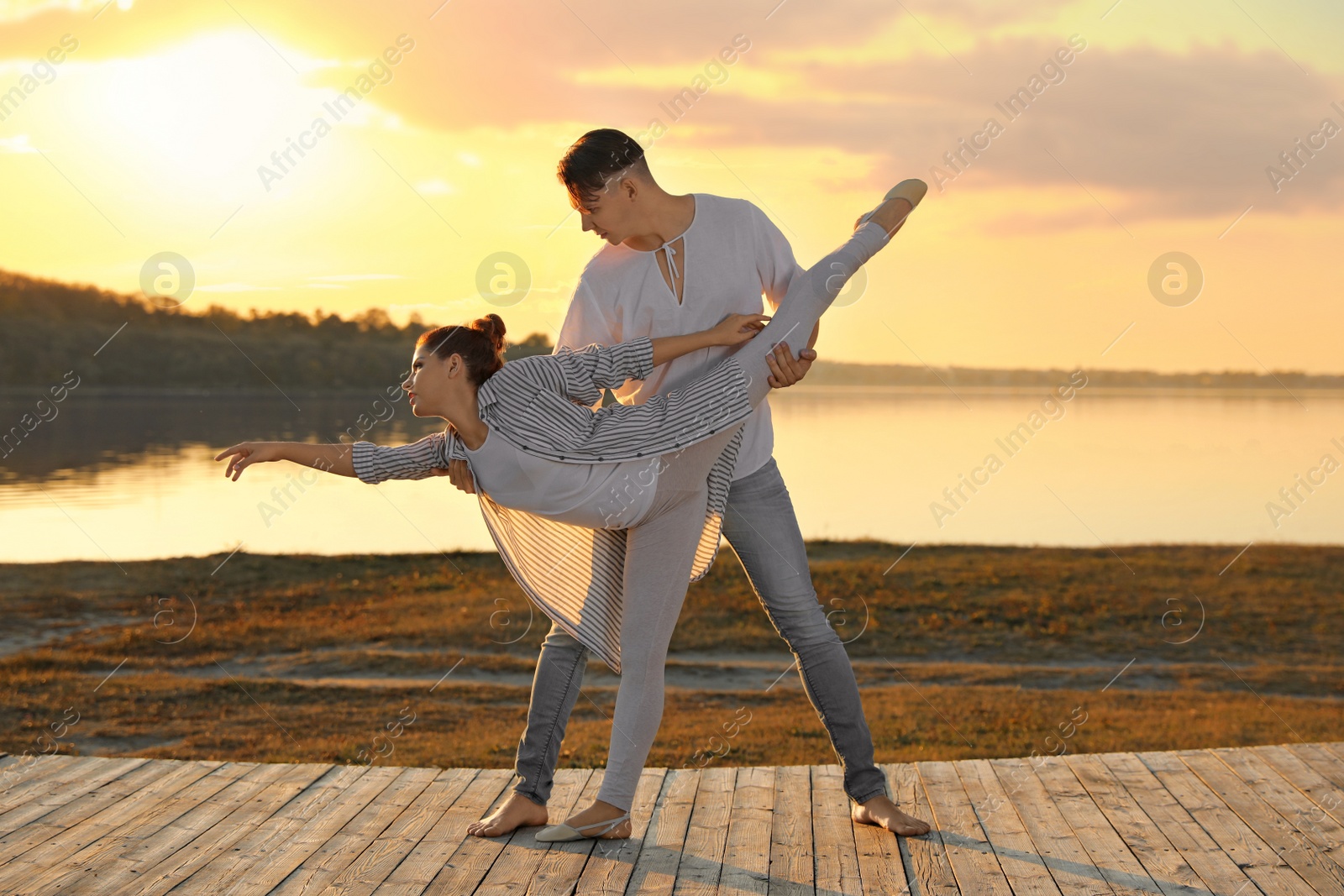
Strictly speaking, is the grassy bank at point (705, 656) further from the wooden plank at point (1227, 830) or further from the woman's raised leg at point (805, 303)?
the woman's raised leg at point (805, 303)

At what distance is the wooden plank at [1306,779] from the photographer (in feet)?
11.4

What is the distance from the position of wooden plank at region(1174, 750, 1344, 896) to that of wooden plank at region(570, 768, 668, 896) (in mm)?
1788

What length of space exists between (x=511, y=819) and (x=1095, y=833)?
1.73 m

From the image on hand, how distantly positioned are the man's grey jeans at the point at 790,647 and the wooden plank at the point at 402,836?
1.13 feet

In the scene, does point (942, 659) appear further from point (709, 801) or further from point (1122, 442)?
point (1122, 442)

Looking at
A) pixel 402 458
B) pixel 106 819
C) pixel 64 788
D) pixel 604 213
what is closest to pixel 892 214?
pixel 604 213

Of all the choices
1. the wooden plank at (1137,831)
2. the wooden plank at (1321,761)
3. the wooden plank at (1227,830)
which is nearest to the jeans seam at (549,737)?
the wooden plank at (1137,831)

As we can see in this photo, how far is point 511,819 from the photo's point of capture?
10.5ft

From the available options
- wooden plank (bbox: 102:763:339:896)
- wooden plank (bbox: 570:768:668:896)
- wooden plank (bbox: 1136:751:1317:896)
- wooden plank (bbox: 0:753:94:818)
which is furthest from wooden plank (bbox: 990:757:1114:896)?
wooden plank (bbox: 0:753:94:818)

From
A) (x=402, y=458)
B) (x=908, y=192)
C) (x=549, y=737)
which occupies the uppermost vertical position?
(x=908, y=192)

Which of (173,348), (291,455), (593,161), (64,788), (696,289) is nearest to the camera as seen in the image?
(291,455)

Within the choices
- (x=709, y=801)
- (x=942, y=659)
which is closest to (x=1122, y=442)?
(x=942, y=659)

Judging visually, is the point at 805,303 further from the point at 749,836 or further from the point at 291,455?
the point at 749,836

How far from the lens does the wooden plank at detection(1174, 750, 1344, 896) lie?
287cm
